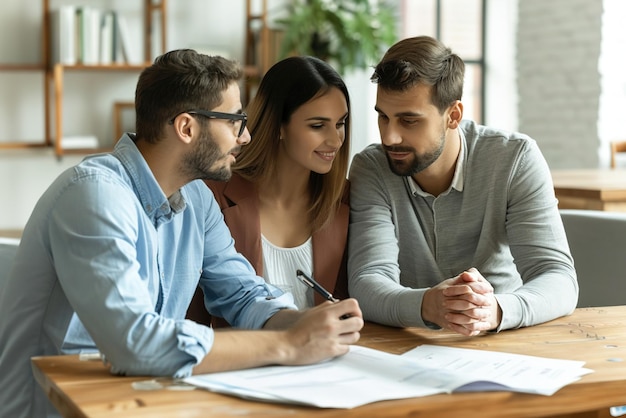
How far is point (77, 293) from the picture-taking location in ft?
4.71

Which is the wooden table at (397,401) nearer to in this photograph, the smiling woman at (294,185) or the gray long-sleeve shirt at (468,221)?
the gray long-sleeve shirt at (468,221)

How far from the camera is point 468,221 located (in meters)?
2.23

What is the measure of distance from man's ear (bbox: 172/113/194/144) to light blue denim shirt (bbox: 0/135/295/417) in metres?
0.09

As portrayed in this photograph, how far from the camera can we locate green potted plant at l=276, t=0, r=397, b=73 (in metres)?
6.06

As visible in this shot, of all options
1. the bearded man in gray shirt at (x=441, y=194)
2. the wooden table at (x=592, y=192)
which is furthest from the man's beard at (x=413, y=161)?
the wooden table at (x=592, y=192)

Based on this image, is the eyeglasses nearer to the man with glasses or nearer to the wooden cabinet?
the man with glasses

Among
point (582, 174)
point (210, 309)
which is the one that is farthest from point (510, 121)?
point (210, 309)

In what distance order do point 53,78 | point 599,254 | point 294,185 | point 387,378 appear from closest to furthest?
point 387,378, point 294,185, point 599,254, point 53,78

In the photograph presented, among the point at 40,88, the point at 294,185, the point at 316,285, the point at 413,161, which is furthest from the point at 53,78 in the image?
the point at 316,285

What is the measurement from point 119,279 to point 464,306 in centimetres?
64

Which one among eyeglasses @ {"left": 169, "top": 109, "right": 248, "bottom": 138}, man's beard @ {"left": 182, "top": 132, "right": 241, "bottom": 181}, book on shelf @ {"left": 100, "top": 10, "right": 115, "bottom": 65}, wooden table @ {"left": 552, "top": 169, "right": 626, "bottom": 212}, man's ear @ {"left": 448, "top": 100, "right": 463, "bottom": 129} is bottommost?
wooden table @ {"left": 552, "top": 169, "right": 626, "bottom": 212}

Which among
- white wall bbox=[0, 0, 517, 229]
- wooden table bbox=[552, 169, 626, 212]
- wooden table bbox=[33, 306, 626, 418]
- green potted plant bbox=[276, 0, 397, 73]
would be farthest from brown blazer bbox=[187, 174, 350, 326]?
green potted plant bbox=[276, 0, 397, 73]

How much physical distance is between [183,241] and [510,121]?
6010 millimetres

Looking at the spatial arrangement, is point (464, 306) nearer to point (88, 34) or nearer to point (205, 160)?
point (205, 160)
